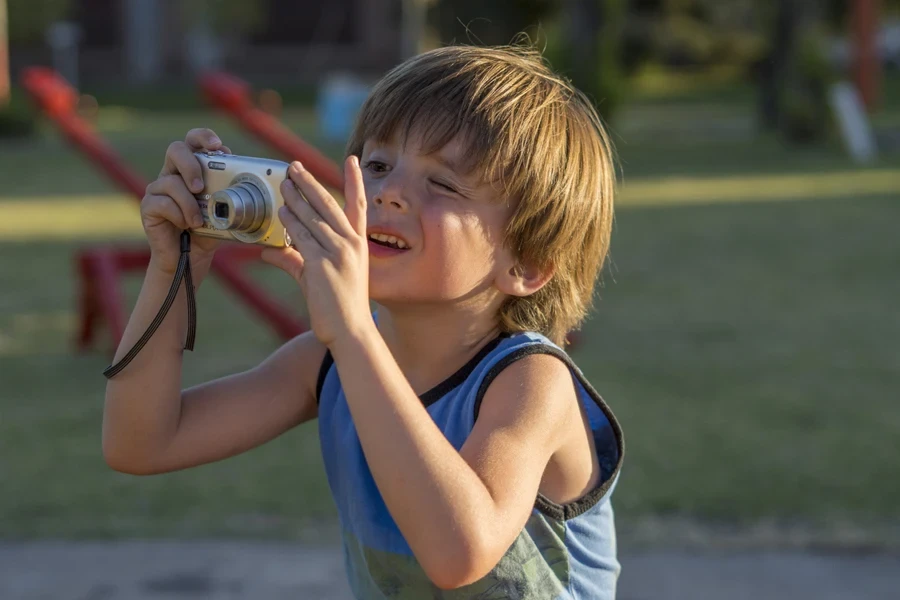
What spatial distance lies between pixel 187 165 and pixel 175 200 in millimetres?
61

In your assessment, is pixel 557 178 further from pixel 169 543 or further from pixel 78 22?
pixel 78 22

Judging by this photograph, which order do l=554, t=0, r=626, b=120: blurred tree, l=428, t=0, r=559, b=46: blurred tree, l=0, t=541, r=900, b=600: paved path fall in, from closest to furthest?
1. l=0, t=541, r=900, b=600: paved path
2. l=554, t=0, r=626, b=120: blurred tree
3. l=428, t=0, r=559, b=46: blurred tree

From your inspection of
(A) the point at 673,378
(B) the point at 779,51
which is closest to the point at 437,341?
(A) the point at 673,378

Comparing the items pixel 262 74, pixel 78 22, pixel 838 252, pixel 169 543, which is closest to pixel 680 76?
pixel 262 74

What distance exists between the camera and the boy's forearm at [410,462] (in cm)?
158

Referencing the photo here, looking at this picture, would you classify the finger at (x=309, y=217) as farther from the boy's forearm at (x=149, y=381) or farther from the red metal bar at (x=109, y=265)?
the red metal bar at (x=109, y=265)

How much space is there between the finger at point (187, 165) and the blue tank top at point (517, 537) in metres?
0.44

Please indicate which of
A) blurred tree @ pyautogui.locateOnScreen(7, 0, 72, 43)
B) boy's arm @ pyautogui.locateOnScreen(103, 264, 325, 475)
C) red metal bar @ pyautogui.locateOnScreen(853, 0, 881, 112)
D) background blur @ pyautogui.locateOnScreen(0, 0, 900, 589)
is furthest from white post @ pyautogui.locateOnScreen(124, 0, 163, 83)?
boy's arm @ pyautogui.locateOnScreen(103, 264, 325, 475)

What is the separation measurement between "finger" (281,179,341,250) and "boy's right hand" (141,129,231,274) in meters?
0.23

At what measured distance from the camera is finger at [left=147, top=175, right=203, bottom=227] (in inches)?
72.3

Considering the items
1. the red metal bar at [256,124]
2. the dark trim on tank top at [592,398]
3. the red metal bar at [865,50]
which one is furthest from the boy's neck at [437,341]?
the red metal bar at [865,50]

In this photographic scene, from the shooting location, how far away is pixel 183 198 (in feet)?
6.02

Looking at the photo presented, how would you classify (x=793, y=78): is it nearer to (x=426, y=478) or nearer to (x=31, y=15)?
(x=426, y=478)

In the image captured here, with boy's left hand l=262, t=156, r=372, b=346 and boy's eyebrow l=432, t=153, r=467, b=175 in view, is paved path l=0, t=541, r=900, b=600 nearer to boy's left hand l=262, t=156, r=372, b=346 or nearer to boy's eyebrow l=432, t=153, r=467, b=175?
boy's eyebrow l=432, t=153, r=467, b=175
